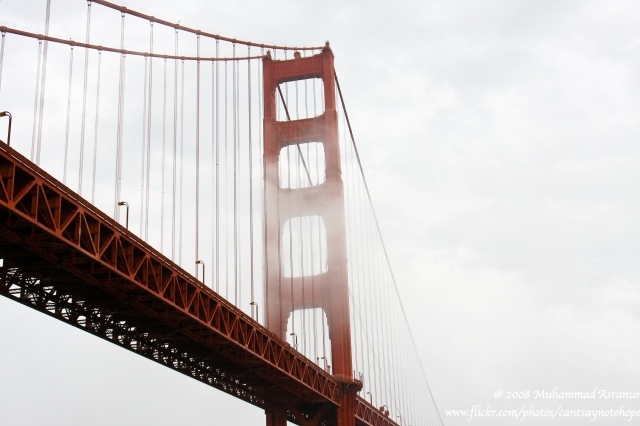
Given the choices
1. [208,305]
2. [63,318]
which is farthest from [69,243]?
[208,305]

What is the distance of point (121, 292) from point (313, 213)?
22.0m

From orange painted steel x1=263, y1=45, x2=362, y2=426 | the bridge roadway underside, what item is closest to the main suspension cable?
orange painted steel x1=263, y1=45, x2=362, y2=426

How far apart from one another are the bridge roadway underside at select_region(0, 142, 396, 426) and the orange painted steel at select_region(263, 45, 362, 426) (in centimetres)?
383

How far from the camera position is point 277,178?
4925 centimetres

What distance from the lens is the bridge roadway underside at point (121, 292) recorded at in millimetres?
23141

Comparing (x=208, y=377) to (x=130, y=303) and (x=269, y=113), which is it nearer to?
(x=130, y=303)

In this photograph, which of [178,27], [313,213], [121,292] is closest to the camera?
[121,292]

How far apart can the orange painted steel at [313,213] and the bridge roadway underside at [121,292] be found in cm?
383

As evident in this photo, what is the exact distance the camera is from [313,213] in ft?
162

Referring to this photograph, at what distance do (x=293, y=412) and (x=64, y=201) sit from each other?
2712cm

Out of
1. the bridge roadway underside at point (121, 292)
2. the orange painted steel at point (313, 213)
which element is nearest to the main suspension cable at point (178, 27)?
the orange painted steel at point (313, 213)

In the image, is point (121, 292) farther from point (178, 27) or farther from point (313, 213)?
point (313, 213)

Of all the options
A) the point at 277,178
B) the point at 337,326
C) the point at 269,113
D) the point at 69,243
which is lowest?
the point at 69,243

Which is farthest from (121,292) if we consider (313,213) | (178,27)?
(313,213)
